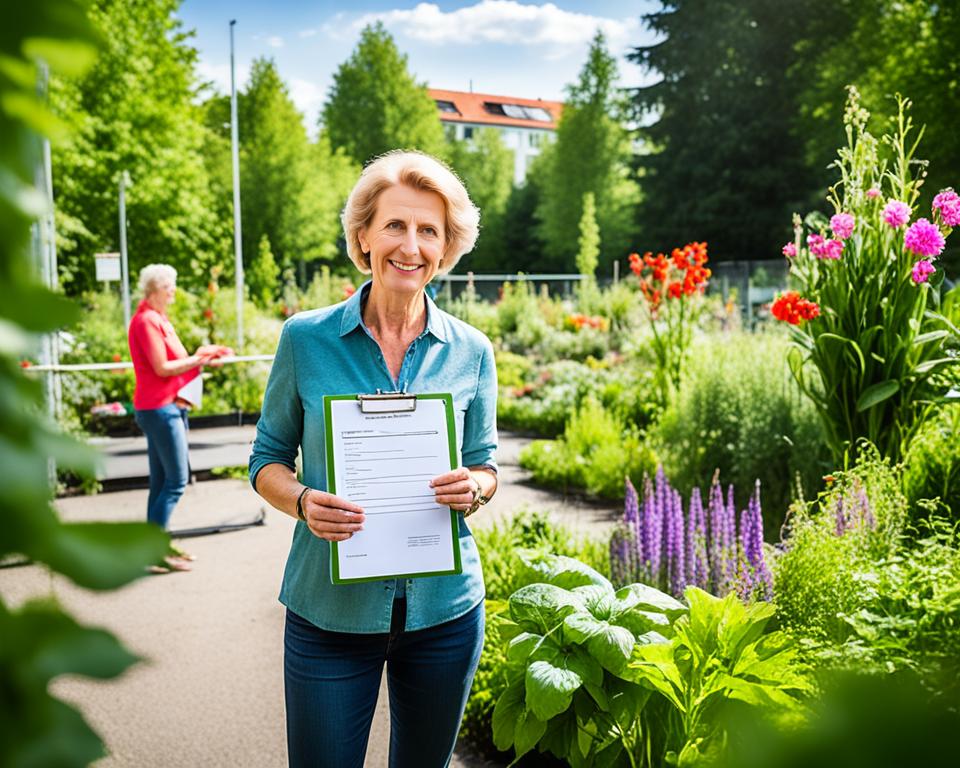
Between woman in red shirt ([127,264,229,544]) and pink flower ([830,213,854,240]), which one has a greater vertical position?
pink flower ([830,213,854,240])

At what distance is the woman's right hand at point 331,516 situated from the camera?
82.0 inches

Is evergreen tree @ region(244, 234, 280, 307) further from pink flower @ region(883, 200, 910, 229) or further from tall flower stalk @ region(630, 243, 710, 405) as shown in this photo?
pink flower @ region(883, 200, 910, 229)

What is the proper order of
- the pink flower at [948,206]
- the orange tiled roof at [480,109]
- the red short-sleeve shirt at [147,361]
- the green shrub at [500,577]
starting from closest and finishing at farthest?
the green shrub at [500,577]
the pink flower at [948,206]
the red short-sleeve shirt at [147,361]
the orange tiled roof at [480,109]

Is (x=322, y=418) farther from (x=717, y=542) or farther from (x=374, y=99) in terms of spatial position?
(x=374, y=99)

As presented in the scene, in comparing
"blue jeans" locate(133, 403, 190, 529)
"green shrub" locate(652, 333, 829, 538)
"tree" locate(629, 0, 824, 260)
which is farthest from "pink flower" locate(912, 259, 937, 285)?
"tree" locate(629, 0, 824, 260)

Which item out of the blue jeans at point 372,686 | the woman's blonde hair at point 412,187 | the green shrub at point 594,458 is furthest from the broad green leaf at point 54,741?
the green shrub at point 594,458

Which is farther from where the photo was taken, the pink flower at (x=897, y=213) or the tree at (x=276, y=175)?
the tree at (x=276, y=175)

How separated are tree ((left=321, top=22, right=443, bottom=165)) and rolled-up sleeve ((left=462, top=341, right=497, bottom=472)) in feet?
156

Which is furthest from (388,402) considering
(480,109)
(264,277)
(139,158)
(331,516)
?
(480,109)

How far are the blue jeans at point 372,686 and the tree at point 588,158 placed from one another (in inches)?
1774

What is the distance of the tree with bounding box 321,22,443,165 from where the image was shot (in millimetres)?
48406

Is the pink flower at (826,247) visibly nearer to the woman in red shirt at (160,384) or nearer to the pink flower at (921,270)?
the pink flower at (921,270)

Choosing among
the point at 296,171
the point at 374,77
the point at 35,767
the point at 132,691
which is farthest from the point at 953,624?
the point at 374,77

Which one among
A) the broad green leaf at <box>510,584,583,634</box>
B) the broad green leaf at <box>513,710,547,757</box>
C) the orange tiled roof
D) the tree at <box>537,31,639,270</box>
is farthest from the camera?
the orange tiled roof
